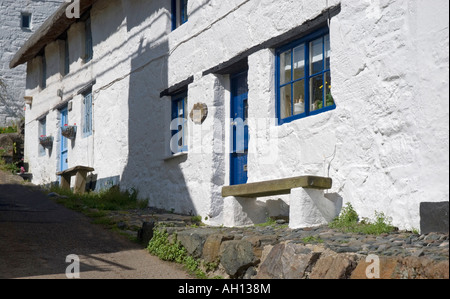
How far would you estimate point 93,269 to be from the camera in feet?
23.3

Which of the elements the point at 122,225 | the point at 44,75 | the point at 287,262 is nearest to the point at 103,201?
the point at 122,225

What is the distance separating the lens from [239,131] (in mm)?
10086

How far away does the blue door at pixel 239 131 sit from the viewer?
9.94m

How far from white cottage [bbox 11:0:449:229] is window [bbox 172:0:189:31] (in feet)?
0.08

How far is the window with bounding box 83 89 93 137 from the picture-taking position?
15586 millimetres

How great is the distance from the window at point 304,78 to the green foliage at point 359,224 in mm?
1373

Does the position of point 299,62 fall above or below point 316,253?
above

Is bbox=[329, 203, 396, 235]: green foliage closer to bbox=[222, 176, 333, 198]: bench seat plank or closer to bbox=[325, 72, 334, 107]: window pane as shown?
bbox=[222, 176, 333, 198]: bench seat plank

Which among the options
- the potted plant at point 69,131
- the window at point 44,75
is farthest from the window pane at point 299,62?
the window at point 44,75

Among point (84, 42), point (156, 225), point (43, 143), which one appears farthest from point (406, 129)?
point (43, 143)

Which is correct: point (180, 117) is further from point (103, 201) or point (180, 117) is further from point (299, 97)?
point (299, 97)

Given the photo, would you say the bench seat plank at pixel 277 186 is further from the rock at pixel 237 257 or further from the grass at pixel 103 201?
the grass at pixel 103 201

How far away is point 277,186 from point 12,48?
1636cm

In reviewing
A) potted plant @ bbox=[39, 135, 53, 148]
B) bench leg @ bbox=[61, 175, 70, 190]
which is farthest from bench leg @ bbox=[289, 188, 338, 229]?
potted plant @ bbox=[39, 135, 53, 148]
